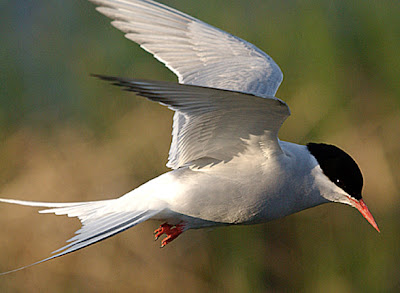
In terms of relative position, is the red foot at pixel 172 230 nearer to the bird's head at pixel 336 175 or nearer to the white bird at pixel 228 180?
the white bird at pixel 228 180

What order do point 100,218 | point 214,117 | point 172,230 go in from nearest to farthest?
1. point 214,117
2. point 100,218
3. point 172,230

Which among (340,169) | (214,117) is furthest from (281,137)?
(214,117)

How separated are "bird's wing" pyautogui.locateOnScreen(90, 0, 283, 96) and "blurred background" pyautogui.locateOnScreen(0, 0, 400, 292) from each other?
2.57 ft

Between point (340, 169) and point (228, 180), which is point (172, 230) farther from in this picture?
point (340, 169)

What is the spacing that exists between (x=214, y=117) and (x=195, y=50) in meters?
1.00

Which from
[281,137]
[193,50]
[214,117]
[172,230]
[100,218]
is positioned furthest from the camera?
[281,137]

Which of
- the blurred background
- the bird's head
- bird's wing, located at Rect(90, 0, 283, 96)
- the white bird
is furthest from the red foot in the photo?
the blurred background

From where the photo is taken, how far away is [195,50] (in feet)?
10.9

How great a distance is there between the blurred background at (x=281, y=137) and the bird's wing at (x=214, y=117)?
4.11ft

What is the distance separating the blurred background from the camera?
3717mm

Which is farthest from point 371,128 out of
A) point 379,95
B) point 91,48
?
point 91,48

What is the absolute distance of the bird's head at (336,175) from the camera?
8.53ft

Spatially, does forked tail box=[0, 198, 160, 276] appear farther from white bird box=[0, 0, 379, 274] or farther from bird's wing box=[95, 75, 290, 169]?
bird's wing box=[95, 75, 290, 169]

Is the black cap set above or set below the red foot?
above
